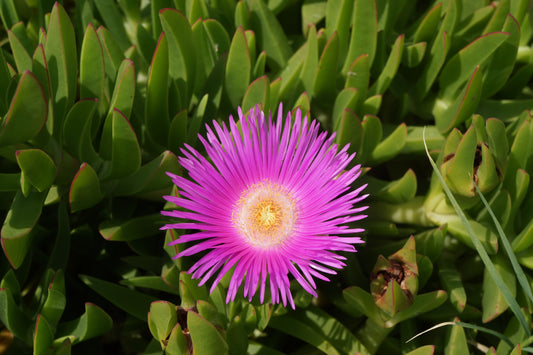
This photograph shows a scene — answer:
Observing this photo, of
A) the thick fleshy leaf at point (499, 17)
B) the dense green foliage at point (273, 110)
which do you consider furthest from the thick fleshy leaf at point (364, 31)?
the thick fleshy leaf at point (499, 17)

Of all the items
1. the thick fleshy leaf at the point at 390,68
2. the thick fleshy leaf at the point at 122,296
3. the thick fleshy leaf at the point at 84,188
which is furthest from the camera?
the thick fleshy leaf at the point at 390,68

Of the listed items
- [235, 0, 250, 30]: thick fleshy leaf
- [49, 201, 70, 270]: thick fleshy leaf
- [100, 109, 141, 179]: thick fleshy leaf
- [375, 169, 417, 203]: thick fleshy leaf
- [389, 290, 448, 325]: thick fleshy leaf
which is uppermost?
[235, 0, 250, 30]: thick fleshy leaf

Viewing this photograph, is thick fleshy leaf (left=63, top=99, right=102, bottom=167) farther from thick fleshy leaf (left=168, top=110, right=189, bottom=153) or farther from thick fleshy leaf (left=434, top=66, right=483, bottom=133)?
thick fleshy leaf (left=434, top=66, right=483, bottom=133)

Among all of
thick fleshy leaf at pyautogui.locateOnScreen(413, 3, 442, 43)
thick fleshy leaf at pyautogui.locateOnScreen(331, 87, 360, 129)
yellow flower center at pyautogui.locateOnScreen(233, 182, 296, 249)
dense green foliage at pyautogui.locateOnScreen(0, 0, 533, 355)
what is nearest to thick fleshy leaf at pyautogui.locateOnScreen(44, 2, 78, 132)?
dense green foliage at pyautogui.locateOnScreen(0, 0, 533, 355)

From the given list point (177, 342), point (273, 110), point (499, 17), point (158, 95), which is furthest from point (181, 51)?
point (499, 17)

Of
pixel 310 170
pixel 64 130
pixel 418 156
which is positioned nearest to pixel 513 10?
pixel 418 156

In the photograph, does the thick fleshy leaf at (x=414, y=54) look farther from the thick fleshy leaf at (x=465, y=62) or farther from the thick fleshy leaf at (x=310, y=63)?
the thick fleshy leaf at (x=310, y=63)

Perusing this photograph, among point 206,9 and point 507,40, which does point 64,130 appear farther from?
point 507,40
